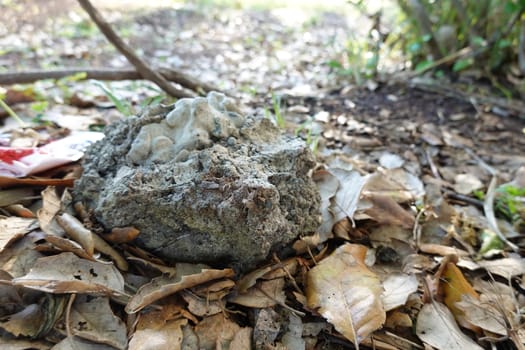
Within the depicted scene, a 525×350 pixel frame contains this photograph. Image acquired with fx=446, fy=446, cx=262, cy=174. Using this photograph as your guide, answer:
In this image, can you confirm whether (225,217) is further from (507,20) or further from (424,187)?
(507,20)

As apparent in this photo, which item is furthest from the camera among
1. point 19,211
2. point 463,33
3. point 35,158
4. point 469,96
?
point 463,33

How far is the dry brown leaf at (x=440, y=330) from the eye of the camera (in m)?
1.17

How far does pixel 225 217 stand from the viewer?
1116 mm

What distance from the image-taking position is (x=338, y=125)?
2492mm

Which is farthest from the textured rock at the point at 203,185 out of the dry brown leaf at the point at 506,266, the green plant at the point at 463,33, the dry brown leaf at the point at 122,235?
the green plant at the point at 463,33

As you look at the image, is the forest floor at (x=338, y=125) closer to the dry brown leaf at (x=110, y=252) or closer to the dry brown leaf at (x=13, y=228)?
the dry brown leaf at (x=13, y=228)

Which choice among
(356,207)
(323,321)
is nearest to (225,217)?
(323,321)

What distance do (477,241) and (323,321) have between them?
82 cm

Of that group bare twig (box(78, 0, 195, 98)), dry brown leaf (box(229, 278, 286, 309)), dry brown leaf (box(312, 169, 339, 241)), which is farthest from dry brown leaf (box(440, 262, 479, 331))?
bare twig (box(78, 0, 195, 98))

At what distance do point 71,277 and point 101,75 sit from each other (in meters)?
1.63

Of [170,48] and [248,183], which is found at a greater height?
[248,183]

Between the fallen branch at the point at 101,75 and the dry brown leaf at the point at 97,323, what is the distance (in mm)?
1552

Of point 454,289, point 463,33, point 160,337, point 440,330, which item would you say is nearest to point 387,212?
point 454,289

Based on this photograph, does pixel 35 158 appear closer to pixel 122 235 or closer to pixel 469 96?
pixel 122 235
